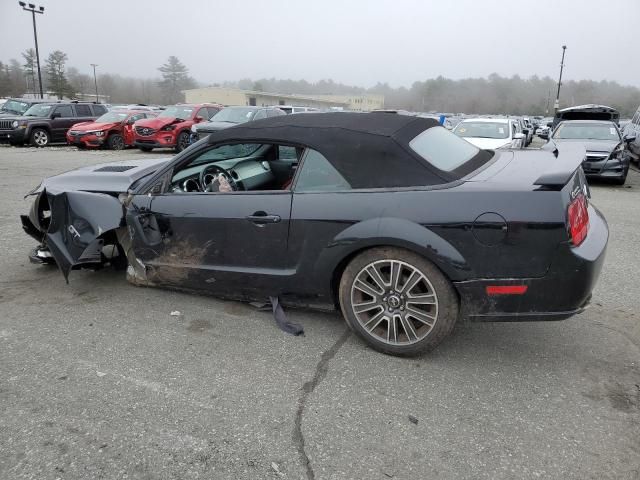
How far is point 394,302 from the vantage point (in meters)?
3.08

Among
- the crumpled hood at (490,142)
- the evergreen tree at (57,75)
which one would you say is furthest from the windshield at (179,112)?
the evergreen tree at (57,75)

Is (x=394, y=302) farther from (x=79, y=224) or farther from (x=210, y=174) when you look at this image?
(x=79, y=224)

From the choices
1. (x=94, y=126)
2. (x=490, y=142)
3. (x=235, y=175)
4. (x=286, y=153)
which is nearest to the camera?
(x=286, y=153)

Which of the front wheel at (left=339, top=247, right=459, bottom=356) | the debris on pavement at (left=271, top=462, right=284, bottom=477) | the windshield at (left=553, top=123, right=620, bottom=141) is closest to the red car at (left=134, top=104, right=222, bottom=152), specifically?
the windshield at (left=553, top=123, right=620, bottom=141)

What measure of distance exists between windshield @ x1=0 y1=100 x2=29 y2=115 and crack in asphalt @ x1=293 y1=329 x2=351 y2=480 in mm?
21906

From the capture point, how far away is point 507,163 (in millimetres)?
3574

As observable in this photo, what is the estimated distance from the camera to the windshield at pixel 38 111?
18984mm

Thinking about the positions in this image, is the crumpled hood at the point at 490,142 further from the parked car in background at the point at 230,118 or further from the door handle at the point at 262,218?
the door handle at the point at 262,218

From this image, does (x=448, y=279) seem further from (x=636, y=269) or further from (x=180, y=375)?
(x=636, y=269)

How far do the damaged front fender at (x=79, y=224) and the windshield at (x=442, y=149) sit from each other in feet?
7.99

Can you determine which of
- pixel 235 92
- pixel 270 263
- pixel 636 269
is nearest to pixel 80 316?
pixel 270 263

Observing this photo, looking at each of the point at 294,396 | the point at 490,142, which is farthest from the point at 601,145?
the point at 294,396

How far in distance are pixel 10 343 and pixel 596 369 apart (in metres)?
3.92

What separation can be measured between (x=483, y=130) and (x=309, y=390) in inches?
417
